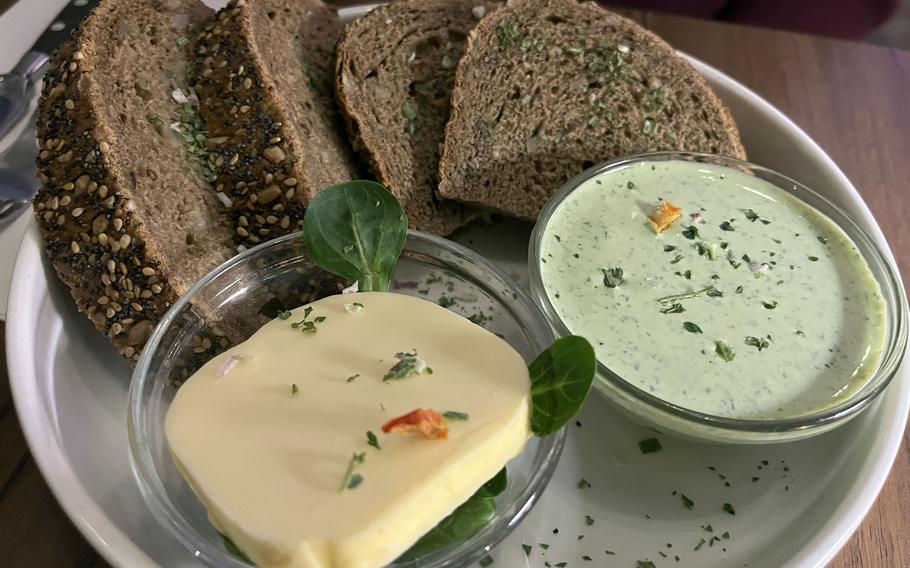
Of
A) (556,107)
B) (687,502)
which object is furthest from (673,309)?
(556,107)

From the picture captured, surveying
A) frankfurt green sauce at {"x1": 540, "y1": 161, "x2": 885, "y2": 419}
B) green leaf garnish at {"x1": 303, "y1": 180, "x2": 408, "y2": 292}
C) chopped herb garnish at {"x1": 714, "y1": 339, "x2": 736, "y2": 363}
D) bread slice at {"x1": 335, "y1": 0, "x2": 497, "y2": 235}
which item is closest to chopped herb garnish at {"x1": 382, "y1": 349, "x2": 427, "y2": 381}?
green leaf garnish at {"x1": 303, "y1": 180, "x2": 408, "y2": 292}

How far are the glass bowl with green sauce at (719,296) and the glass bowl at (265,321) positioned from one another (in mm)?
126

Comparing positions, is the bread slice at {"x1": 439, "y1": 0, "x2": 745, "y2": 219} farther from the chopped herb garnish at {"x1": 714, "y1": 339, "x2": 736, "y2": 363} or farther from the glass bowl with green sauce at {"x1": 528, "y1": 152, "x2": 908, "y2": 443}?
the chopped herb garnish at {"x1": 714, "y1": 339, "x2": 736, "y2": 363}

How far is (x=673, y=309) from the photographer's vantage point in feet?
6.21

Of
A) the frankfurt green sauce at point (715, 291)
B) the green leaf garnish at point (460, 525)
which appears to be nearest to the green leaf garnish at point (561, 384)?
the green leaf garnish at point (460, 525)

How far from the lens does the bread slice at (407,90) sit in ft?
7.65

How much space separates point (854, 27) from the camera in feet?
14.0

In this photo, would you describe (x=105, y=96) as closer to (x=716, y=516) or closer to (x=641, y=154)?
(x=641, y=154)

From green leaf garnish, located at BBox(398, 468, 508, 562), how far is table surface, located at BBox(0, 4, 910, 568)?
924 mm

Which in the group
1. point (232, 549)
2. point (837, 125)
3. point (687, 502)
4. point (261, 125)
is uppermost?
point (261, 125)

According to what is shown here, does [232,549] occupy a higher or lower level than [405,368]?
lower

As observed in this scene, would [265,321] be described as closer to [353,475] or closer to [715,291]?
[353,475]

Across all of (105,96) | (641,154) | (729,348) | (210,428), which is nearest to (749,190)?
(641,154)

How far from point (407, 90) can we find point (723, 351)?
1295 millimetres
